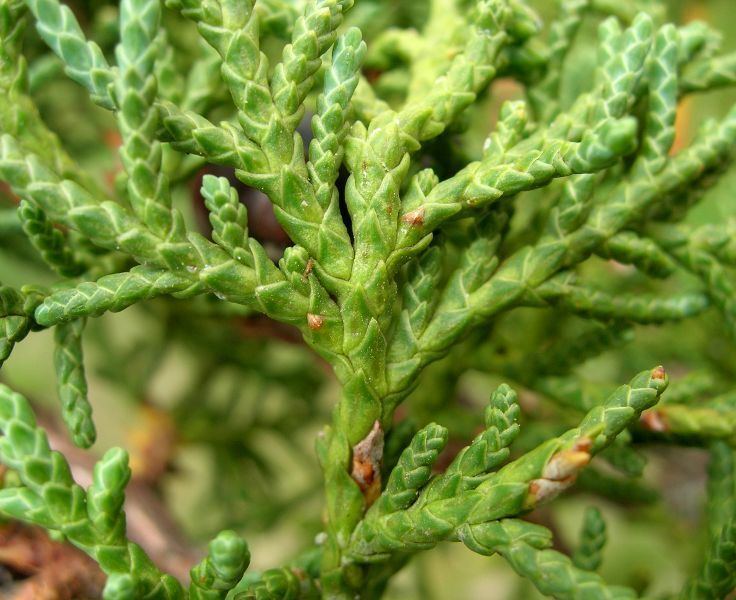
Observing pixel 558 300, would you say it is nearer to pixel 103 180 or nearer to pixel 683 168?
pixel 683 168

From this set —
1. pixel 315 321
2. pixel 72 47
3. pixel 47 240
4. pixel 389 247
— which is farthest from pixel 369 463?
pixel 72 47

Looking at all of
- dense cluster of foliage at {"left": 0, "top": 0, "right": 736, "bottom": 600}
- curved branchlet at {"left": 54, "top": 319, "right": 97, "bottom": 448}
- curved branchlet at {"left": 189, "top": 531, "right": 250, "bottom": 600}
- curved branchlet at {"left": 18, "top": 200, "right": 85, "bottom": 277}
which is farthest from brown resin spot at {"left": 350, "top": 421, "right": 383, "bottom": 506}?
curved branchlet at {"left": 18, "top": 200, "right": 85, "bottom": 277}

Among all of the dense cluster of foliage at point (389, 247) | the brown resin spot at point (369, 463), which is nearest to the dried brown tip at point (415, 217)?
the dense cluster of foliage at point (389, 247)

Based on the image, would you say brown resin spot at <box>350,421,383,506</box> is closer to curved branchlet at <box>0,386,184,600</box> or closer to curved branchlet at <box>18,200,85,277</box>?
curved branchlet at <box>0,386,184,600</box>

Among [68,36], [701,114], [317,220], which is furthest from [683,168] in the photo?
[701,114]

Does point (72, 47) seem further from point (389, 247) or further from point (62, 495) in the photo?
point (62, 495)

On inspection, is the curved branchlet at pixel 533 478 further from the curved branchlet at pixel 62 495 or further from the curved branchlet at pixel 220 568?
the curved branchlet at pixel 62 495

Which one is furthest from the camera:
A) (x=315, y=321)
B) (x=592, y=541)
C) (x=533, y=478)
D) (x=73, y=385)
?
(x=592, y=541)
